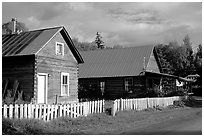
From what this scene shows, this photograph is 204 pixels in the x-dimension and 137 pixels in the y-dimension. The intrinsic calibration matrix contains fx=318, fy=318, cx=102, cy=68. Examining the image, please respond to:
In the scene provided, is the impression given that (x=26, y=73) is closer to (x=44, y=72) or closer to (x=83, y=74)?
(x=44, y=72)

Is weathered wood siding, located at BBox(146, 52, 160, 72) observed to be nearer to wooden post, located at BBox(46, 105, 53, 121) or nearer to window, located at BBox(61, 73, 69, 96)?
window, located at BBox(61, 73, 69, 96)

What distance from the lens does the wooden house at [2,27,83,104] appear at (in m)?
21.6

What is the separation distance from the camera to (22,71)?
21.8m

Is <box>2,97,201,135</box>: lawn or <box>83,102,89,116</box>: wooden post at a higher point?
<box>83,102,89,116</box>: wooden post

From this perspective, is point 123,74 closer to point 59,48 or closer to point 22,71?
point 59,48

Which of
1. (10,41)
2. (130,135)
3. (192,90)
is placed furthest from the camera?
(192,90)

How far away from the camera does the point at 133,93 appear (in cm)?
3516

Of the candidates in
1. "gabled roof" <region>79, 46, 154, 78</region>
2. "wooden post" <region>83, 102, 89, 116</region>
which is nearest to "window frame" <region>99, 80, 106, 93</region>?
"gabled roof" <region>79, 46, 154, 78</region>

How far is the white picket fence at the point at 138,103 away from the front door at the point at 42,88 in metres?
6.08

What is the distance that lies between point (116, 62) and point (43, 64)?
708 inches

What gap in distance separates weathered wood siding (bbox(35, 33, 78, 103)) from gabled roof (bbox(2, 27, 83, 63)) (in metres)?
0.38

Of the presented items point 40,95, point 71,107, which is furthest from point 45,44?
point 71,107

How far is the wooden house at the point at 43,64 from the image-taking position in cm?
2158

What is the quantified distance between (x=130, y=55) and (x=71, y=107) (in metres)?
25.8
